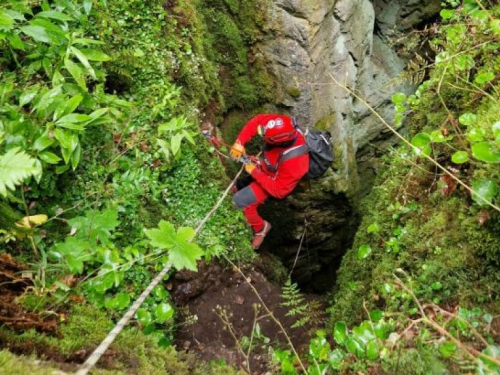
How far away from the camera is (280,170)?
6.05 metres

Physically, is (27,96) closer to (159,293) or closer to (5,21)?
(5,21)

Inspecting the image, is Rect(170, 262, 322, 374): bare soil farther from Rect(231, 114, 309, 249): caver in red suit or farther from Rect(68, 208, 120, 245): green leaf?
Rect(68, 208, 120, 245): green leaf

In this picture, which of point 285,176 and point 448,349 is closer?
point 448,349

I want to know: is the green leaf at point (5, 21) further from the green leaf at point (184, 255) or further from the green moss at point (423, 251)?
the green moss at point (423, 251)

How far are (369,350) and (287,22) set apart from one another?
A: 5484 millimetres

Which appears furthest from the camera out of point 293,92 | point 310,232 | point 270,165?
point 310,232

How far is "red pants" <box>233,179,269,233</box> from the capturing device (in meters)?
6.14

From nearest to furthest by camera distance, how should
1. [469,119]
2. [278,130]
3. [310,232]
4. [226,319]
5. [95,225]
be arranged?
[95,225]
[469,119]
[226,319]
[278,130]
[310,232]

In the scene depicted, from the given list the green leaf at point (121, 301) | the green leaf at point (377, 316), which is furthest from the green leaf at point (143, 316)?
the green leaf at point (377, 316)

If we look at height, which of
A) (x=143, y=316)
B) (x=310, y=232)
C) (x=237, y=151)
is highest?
(x=143, y=316)

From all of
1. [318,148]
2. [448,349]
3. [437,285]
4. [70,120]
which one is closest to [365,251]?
[437,285]

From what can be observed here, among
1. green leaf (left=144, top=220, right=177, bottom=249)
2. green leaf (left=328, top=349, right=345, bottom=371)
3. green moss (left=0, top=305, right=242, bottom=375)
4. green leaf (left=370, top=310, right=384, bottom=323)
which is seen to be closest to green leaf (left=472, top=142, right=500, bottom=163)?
green leaf (left=370, top=310, right=384, bottom=323)

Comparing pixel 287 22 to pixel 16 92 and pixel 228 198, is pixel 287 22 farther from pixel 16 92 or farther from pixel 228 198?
pixel 16 92

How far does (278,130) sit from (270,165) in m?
0.79
